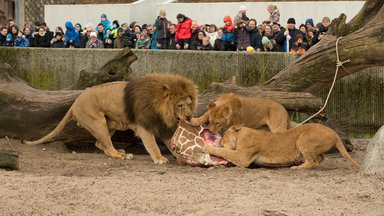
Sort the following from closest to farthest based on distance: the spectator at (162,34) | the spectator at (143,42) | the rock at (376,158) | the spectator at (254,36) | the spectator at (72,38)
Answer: the rock at (376,158)
the spectator at (254,36)
the spectator at (162,34)
the spectator at (143,42)
the spectator at (72,38)

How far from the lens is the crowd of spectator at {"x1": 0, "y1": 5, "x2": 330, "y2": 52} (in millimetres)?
15109

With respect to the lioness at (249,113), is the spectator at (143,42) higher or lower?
higher

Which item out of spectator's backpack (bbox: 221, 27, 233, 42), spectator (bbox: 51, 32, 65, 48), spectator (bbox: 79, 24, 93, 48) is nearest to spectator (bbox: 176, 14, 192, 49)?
spectator's backpack (bbox: 221, 27, 233, 42)

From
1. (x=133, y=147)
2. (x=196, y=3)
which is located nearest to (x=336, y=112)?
(x=133, y=147)

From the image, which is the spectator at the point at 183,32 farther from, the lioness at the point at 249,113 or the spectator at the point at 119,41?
the lioness at the point at 249,113

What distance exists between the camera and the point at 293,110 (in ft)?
30.8

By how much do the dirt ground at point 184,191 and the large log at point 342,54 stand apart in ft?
5.08

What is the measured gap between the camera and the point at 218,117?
8.56 metres

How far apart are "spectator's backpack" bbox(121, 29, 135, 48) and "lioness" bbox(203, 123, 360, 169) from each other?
976cm

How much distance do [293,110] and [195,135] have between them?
154cm

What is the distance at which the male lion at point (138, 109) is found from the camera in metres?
8.79

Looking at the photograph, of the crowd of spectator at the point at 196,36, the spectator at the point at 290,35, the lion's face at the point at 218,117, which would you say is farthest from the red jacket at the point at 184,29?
the lion's face at the point at 218,117

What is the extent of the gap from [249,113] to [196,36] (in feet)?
23.4

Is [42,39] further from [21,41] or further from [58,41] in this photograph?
[21,41]
